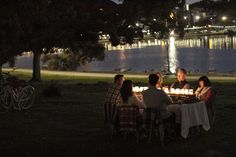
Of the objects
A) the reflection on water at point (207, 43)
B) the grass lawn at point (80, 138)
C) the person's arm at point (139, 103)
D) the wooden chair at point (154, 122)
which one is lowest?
the grass lawn at point (80, 138)

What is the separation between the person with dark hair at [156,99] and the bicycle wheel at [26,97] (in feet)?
21.9

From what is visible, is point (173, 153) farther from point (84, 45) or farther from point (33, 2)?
point (84, 45)

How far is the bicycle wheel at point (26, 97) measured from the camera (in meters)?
16.4

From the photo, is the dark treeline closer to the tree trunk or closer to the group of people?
the tree trunk

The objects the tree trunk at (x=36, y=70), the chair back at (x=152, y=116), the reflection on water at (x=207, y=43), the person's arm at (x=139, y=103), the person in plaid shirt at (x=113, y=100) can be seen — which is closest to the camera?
the chair back at (x=152, y=116)

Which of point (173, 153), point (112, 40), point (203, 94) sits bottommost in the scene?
point (173, 153)

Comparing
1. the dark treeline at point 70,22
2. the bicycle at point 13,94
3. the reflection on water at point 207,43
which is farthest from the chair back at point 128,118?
the reflection on water at point 207,43

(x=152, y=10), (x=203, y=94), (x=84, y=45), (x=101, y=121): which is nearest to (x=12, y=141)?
(x=101, y=121)

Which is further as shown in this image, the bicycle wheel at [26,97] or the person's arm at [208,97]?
the bicycle wheel at [26,97]

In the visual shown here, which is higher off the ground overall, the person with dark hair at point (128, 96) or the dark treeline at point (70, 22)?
the dark treeline at point (70, 22)

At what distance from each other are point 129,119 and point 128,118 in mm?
29

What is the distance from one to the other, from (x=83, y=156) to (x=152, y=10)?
18.7 metres

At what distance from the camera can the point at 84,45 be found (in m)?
34.4

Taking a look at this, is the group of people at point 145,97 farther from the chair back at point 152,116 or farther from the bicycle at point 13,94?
the bicycle at point 13,94
